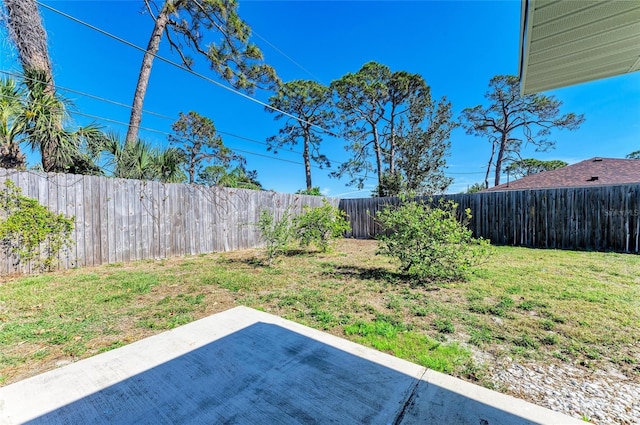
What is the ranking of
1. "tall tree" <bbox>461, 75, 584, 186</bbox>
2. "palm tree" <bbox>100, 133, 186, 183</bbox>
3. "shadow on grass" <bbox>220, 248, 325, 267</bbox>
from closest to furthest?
"shadow on grass" <bbox>220, 248, 325, 267</bbox> → "palm tree" <bbox>100, 133, 186, 183</bbox> → "tall tree" <bbox>461, 75, 584, 186</bbox>

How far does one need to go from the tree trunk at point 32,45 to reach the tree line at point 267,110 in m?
0.02

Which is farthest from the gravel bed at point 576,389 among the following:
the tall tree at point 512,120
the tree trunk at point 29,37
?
the tall tree at point 512,120

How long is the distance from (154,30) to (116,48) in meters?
1.42

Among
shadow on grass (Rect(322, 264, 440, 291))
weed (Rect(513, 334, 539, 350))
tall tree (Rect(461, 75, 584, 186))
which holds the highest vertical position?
tall tree (Rect(461, 75, 584, 186))

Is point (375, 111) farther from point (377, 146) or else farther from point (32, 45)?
point (32, 45)

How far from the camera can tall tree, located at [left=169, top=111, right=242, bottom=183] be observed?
12820 mm

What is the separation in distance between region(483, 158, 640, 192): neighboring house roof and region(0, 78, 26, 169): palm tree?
46.3 feet

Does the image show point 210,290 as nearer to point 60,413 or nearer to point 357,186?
point 60,413

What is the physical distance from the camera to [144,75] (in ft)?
24.9

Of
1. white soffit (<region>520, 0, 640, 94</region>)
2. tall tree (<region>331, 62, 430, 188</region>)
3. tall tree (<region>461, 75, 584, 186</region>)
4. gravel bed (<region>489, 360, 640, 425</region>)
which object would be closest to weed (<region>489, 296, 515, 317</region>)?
gravel bed (<region>489, 360, 640, 425</region>)

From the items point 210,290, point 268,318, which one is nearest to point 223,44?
point 210,290

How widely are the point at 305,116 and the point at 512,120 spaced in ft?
42.1

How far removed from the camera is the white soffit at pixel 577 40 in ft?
5.12

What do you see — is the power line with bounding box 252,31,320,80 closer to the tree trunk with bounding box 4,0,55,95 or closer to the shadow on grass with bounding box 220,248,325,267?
the tree trunk with bounding box 4,0,55,95
